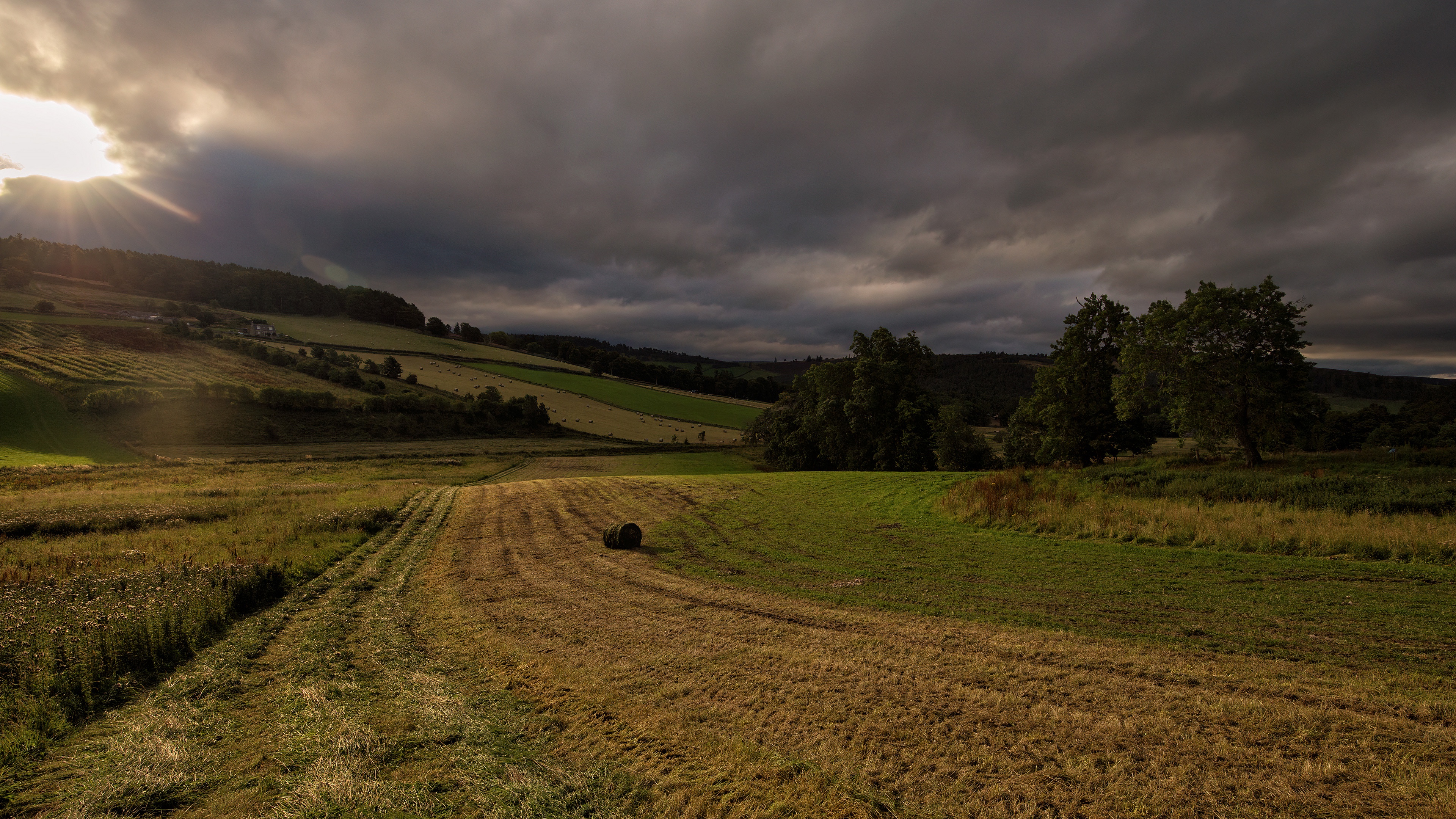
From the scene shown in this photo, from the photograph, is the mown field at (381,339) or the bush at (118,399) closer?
the bush at (118,399)

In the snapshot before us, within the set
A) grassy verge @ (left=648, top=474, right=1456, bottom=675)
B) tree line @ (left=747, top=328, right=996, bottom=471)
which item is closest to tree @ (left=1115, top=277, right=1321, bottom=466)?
grassy verge @ (left=648, top=474, right=1456, bottom=675)

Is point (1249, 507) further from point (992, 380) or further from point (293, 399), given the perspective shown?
point (992, 380)

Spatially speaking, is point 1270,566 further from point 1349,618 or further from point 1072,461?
point 1072,461

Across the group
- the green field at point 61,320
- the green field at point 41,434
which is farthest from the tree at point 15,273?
the green field at point 41,434

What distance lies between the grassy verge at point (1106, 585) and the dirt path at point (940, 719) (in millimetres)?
1107

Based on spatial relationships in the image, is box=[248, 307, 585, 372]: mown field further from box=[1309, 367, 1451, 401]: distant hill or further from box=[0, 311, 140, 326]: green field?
box=[1309, 367, 1451, 401]: distant hill

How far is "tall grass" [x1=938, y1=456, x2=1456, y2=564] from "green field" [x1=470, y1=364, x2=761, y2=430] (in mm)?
67749

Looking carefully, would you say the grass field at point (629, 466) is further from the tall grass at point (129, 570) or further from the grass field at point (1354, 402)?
the grass field at point (1354, 402)

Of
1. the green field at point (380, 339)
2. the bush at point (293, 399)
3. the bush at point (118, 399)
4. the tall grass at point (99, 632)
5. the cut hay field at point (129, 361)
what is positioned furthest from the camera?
the green field at point (380, 339)

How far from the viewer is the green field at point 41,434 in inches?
1588

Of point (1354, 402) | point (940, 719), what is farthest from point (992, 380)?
point (940, 719)

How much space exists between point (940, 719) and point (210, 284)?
190m

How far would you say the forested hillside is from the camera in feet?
410

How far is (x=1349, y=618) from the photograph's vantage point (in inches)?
333
